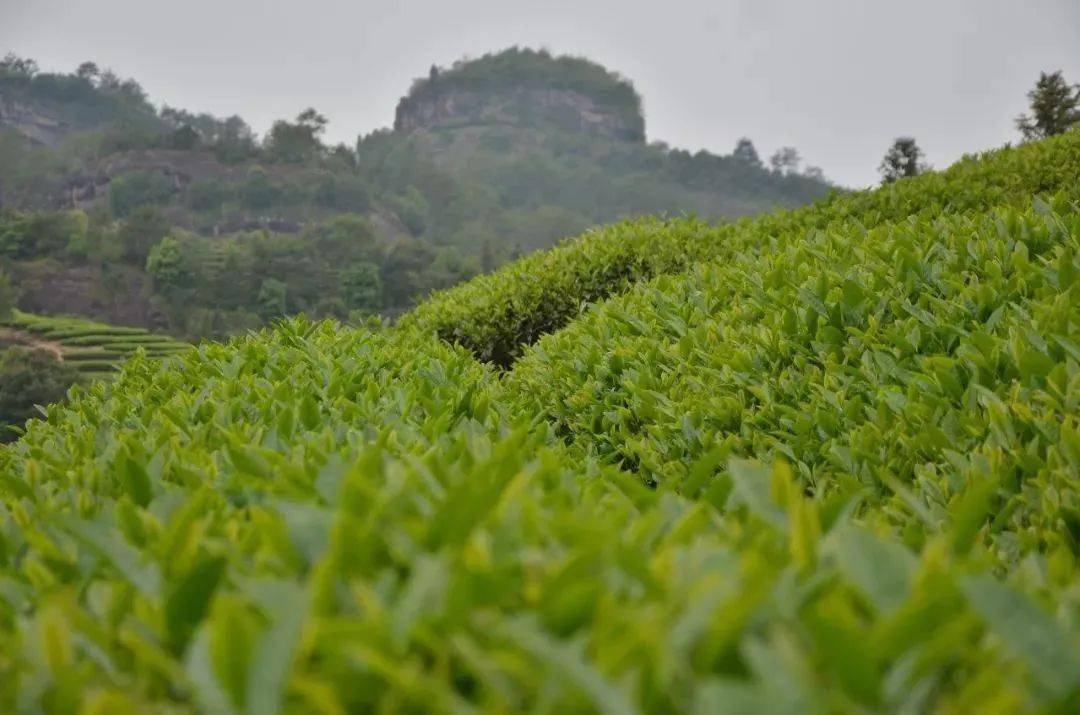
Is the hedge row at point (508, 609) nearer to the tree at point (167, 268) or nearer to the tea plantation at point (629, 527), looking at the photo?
the tea plantation at point (629, 527)

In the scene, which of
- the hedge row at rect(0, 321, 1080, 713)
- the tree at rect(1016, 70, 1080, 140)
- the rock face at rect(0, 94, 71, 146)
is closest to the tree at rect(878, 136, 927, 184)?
the tree at rect(1016, 70, 1080, 140)

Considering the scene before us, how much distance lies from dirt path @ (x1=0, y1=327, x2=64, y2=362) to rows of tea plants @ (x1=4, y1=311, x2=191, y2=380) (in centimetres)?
4

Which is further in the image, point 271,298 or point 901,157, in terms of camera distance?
point 271,298

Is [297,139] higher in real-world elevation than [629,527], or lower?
higher

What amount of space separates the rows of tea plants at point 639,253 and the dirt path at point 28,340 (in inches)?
1017

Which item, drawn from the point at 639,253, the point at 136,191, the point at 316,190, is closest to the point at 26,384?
the point at 639,253

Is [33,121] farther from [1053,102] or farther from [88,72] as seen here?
[1053,102]

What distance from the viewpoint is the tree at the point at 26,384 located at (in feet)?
62.1

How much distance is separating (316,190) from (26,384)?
55.2 meters

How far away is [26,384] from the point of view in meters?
19.2

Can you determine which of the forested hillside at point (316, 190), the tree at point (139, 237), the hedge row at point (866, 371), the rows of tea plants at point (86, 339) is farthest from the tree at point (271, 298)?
the hedge row at point (866, 371)

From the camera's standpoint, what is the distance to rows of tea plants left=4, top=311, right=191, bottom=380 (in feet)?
87.0

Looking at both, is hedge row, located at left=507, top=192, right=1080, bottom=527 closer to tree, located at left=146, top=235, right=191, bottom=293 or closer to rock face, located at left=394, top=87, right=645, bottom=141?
tree, located at left=146, top=235, right=191, bottom=293

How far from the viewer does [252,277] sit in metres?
42.8
